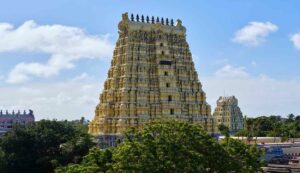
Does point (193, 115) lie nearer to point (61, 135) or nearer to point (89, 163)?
point (61, 135)

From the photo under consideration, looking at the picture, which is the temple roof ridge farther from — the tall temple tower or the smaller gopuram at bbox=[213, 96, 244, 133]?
the smaller gopuram at bbox=[213, 96, 244, 133]

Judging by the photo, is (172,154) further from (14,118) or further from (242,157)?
(14,118)

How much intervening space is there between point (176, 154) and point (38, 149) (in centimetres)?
2402

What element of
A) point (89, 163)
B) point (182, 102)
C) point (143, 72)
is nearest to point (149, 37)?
point (143, 72)

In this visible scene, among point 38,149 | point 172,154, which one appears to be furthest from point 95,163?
point 38,149

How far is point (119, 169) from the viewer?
29609 millimetres

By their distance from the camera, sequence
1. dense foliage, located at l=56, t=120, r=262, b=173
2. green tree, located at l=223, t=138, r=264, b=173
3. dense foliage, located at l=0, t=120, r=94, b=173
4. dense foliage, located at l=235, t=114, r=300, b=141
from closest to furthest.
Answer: dense foliage, located at l=56, t=120, r=262, b=173 < green tree, located at l=223, t=138, r=264, b=173 < dense foliage, located at l=0, t=120, r=94, b=173 < dense foliage, located at l=235, t=114, r=300, b=141

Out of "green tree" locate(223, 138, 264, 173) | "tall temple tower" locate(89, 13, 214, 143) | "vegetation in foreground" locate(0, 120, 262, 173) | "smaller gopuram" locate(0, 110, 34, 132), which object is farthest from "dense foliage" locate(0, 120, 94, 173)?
"smaller gopuram" locate(0, 110, 34, 132)

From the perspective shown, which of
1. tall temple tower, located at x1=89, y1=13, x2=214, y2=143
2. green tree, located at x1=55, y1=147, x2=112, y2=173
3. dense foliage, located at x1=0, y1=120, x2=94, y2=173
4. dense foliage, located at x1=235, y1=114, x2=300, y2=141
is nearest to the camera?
green tree, located at x1=55, y1=147, x2=112, y2=173

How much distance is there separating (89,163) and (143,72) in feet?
88.9

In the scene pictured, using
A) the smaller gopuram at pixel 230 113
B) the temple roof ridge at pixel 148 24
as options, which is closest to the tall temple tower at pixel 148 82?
the temple roof ridge at pixel 148 24

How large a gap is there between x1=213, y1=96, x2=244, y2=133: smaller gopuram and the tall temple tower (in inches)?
1999

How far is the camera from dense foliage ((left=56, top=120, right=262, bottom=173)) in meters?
29.0

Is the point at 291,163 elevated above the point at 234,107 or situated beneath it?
situated beneath
